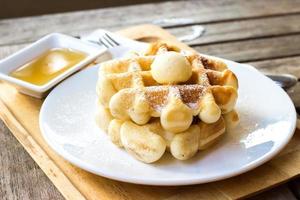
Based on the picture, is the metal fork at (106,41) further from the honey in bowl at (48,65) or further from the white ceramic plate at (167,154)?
the white ceramic plate at (167,154)

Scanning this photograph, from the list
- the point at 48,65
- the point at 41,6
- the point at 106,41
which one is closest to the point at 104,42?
the point at 106,41

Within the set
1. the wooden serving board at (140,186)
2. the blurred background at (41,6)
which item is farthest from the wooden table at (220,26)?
the blurred background at (41,6)

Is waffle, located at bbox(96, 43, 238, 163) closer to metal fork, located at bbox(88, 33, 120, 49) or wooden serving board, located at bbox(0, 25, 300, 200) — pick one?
wooden serving board, located at bbox(0, 25, 300, 200)

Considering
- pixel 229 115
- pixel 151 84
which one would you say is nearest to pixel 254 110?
pixel 229 115

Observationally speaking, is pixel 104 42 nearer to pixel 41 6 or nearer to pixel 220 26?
pixel 220 26

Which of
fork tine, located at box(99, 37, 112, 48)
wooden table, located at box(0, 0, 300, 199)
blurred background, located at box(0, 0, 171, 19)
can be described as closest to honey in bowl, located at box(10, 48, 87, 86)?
fork tine, located at box(99, 37, 112, 48)

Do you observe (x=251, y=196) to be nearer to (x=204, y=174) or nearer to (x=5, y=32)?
(x=204, y=174)
